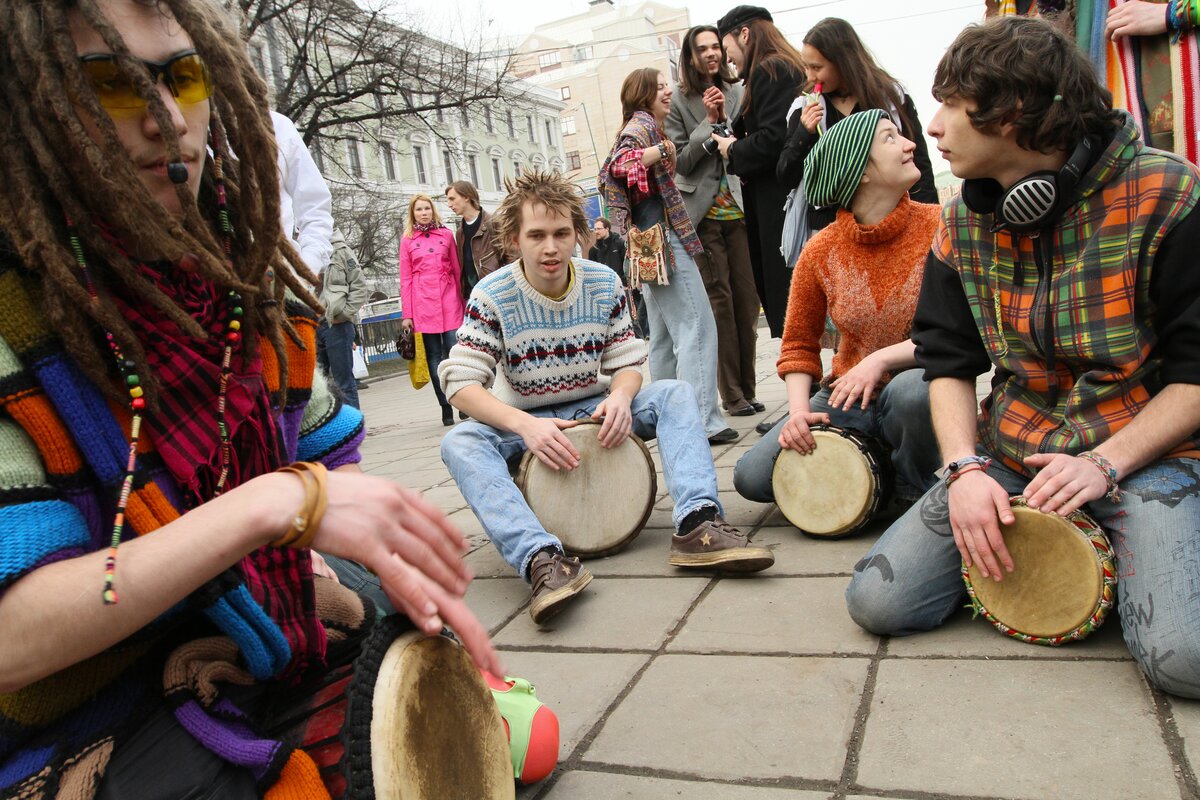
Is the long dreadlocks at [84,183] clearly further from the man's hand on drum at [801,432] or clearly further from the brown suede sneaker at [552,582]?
the man's hand on drum at [801,432]

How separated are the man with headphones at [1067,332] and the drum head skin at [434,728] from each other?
1112 millimetres

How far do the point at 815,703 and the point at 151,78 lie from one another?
1.63 meters

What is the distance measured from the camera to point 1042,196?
6.41 feet

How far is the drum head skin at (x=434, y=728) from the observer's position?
3.79 feet

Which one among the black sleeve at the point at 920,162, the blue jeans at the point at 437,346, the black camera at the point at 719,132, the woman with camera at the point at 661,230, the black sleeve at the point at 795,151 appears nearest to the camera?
the black sleeve at the point at 920,162

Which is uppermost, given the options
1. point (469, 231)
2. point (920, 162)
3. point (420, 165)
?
point (420, 165)

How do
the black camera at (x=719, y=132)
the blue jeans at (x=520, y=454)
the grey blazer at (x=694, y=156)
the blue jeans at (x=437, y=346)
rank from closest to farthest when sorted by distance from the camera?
the blue jeans at (x=520, y=454) < the black camera at (x=719, y=132) < the grey blazer at (x=694, y=156) < the blue jeans at (x=437, y=346)

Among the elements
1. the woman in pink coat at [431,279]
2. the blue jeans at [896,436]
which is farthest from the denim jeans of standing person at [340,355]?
the blue jeans at [896,436]

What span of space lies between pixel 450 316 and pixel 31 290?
628 cm

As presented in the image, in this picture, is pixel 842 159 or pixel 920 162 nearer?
pixel 842 159

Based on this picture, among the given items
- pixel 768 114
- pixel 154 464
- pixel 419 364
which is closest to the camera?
pixel 154 464

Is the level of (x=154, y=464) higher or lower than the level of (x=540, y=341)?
higher

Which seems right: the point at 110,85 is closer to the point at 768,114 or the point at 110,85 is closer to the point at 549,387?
the point at 549,387

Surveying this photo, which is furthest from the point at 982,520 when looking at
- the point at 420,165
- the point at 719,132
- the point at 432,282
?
the point at 420,165
